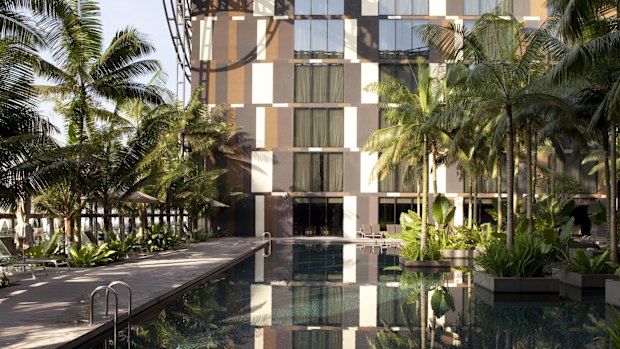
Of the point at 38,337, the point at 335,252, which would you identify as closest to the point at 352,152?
the point at 335,252

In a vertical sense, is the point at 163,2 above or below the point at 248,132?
above

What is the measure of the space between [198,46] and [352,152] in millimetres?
12127

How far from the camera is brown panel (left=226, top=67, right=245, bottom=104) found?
41.6 m

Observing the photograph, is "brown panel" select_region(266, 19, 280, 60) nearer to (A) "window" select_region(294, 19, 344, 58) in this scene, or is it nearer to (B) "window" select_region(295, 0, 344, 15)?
(A) "window" select_region(294, 19, 344, 58)

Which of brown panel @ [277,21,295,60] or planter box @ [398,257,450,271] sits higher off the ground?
brown panel @ [277,21,295,60]

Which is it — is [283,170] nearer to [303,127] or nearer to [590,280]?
[303,127]

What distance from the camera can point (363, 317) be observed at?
36.1ft

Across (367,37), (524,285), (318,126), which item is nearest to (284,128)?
(318,126)

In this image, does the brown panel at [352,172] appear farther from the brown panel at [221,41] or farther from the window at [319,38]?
the brown panel at [221,41]

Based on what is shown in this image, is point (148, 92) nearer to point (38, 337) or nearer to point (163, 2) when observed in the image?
point (38, 337)

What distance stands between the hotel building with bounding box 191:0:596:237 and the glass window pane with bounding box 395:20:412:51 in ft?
0.21

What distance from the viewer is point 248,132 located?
136 feet

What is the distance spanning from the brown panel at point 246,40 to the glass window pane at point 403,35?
30.4 feet

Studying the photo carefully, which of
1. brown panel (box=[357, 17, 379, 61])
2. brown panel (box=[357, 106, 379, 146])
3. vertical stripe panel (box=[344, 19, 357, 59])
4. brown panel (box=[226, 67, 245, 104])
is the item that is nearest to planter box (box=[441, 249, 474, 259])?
brown panel (box=[357, 106, 379, 146])
